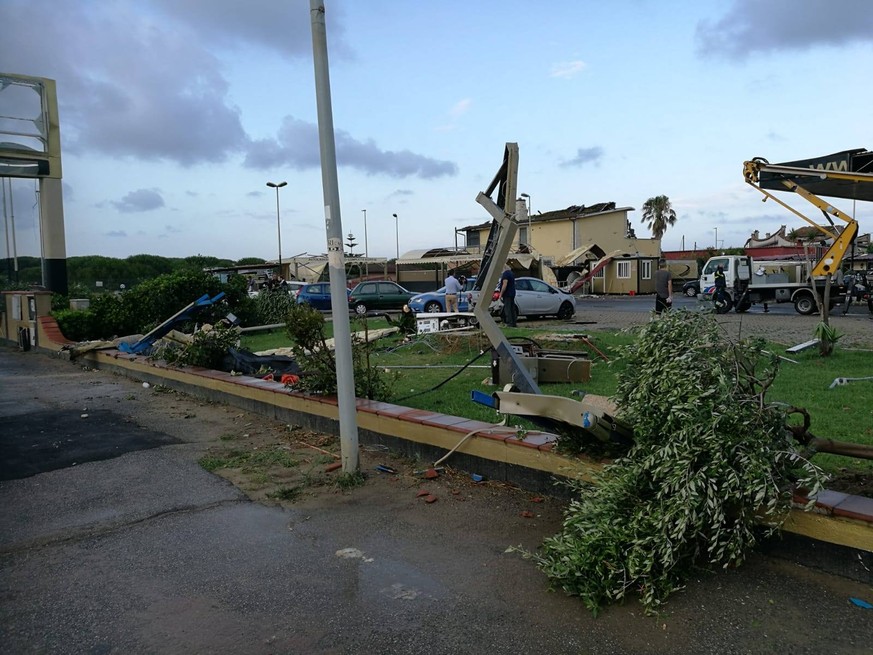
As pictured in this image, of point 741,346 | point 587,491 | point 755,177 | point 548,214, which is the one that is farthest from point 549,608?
point 548,214

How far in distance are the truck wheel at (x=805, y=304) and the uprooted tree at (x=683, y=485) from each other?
2100 cm

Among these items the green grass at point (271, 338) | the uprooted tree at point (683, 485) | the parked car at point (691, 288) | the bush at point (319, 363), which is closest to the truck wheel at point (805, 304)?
the parked car at point (691, 288)

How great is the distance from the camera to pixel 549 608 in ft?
11.1

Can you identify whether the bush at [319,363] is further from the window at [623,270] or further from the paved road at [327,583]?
the window at [623,270]

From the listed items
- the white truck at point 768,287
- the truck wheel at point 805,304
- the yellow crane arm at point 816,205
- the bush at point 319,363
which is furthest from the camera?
the white truck at point 768,287

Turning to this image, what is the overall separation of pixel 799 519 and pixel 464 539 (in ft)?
6.26

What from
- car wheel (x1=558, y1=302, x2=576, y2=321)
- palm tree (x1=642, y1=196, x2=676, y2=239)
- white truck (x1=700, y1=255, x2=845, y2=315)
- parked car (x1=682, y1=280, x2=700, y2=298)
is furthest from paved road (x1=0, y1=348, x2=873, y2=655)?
palm tree (x1=642, y1=196, x2=676, y2=239)

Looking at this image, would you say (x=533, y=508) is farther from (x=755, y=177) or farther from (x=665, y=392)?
Result: (x=755, y=177)

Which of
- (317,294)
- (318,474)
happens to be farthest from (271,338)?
(318,474)

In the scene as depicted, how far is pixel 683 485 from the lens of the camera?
3.40 m

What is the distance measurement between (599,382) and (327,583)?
5.80 m

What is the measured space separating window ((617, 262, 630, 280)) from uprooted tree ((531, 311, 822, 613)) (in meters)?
37.4

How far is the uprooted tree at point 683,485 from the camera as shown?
3.34 meters

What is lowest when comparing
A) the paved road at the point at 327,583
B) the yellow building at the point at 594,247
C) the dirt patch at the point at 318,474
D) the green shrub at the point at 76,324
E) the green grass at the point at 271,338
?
the paved road at the point at 327,583
